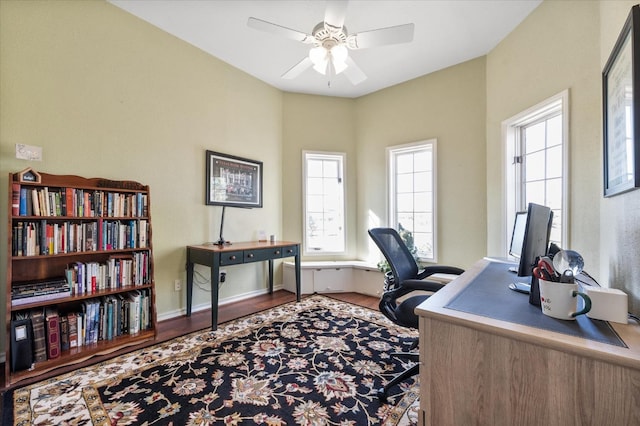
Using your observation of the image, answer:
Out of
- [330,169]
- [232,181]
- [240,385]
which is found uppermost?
[330,169]

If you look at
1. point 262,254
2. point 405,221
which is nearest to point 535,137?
point 405,221

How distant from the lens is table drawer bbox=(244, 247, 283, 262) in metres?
2.85

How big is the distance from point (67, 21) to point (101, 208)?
60.4 inches

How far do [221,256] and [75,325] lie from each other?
113cm

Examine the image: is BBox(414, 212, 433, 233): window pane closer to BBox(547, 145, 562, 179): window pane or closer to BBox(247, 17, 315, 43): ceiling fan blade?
BBox(547, 145, 562, 179): window pane

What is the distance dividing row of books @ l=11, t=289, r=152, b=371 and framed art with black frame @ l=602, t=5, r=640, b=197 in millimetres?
3188

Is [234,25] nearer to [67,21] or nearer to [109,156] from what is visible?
[67,21]

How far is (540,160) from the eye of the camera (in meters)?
2.45

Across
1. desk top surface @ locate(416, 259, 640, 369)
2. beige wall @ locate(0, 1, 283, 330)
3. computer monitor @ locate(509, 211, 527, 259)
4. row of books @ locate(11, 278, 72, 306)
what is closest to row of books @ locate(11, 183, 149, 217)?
beige wall @ locate(0, 1, 283, 330)

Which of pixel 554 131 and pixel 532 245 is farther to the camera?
pixel 554 131

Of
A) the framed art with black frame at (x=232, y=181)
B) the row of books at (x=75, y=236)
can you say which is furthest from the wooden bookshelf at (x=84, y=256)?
the framed art with black frame at (x=232, y=181)

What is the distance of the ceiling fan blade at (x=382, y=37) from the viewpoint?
199 centimetres

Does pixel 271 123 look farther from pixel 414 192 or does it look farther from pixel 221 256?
pixel 414 192

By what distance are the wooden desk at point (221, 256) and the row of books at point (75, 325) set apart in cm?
51
